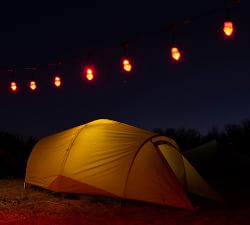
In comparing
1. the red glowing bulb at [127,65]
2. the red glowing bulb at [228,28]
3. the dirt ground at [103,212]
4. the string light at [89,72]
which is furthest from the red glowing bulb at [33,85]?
the red glowing bulb at [228,28]

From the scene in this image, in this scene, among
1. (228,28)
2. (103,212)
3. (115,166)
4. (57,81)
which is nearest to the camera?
(103,212)

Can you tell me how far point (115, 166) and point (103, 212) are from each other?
1.35 meters

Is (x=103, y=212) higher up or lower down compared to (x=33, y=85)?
lower down

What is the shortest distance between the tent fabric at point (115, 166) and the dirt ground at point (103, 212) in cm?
24

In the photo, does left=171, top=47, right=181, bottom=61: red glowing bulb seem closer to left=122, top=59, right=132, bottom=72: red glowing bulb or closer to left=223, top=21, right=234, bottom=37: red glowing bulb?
left=122, top=59, right=132, bottom=72: red glowing bulb

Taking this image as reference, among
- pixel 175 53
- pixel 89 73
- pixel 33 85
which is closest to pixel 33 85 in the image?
pixel 33 85

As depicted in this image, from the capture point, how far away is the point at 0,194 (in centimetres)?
1025

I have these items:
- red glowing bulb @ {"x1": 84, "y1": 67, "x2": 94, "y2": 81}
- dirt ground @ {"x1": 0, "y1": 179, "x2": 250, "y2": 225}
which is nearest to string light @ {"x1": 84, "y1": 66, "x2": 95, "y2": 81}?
red glowing bulb @ {"x1": 84, "y1": 67, "x2": 94, "y2": 81}

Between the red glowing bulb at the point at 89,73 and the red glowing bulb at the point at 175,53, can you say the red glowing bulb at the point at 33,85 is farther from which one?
the red glowing bulb at the point at 175,53

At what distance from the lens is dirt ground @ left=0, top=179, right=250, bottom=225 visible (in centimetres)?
727

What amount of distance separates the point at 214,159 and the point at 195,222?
702 centimetres

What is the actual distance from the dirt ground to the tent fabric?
0.24 m

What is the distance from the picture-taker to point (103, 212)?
26.3ft

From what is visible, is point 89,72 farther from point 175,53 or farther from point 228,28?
point 228,28
